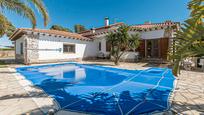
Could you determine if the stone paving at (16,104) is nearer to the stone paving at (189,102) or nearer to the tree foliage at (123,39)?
the stone paving at (189,102)

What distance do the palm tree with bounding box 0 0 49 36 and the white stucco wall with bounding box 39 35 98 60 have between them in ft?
28.0

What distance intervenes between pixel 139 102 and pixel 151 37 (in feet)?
50.9

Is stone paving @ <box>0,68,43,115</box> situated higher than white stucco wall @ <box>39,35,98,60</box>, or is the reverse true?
white stucco wall @ <box>39,35,98,60</box>

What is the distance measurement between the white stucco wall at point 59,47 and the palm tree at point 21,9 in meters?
8.54

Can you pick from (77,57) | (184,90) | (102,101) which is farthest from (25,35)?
(184,90)

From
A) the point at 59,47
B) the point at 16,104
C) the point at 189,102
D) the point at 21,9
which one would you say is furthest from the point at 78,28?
→ the point at 189,102

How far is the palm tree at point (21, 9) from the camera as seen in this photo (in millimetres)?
7271

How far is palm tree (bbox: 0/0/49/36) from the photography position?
23.9ft

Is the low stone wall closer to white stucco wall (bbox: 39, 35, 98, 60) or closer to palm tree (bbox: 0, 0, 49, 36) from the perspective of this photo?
white stucco wall (bbox: 39, 35, 98, 60)

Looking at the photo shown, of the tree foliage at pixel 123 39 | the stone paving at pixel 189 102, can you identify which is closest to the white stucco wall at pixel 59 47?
the tree foliage at pixel 123 39

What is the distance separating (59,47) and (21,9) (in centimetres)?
1216

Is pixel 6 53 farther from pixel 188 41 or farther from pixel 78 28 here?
pixel 188 41

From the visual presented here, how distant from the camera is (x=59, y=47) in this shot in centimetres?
2025

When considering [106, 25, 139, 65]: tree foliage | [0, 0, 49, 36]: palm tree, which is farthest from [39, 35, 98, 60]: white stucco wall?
[0, 0, 49, 36]: palm tree
